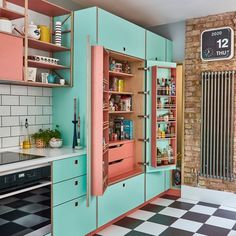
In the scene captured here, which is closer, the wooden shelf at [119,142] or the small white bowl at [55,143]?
the small white bowl at [55,143]

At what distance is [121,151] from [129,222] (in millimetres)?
878

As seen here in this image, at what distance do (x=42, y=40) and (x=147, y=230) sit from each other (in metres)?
2.31

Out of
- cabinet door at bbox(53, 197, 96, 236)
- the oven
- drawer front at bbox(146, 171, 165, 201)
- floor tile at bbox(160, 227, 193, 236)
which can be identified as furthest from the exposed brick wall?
the oven

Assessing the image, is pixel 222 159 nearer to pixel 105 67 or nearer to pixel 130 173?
pixel 130 173

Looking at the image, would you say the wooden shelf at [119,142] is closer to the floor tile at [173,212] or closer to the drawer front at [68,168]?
the drawer front at [68,168]

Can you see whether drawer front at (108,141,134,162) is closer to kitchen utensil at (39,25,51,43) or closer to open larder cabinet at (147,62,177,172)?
open larder cabinet at (147,62,177,172)

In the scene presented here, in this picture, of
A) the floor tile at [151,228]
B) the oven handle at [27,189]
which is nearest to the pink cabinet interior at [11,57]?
the oven handle at [27,189]

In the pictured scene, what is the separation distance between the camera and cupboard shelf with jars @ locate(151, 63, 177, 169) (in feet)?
13.0

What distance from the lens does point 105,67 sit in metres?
2.95

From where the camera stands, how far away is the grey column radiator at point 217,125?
3.94 m

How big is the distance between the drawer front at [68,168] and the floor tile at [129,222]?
0.90 m

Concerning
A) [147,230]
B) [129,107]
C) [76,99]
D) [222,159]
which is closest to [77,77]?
[76,99]

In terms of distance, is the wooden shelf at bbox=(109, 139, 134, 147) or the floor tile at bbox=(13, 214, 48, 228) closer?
the floor tile at bbox=(13, 214, 48, 228)

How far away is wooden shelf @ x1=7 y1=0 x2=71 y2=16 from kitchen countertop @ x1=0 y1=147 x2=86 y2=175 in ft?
4.73
